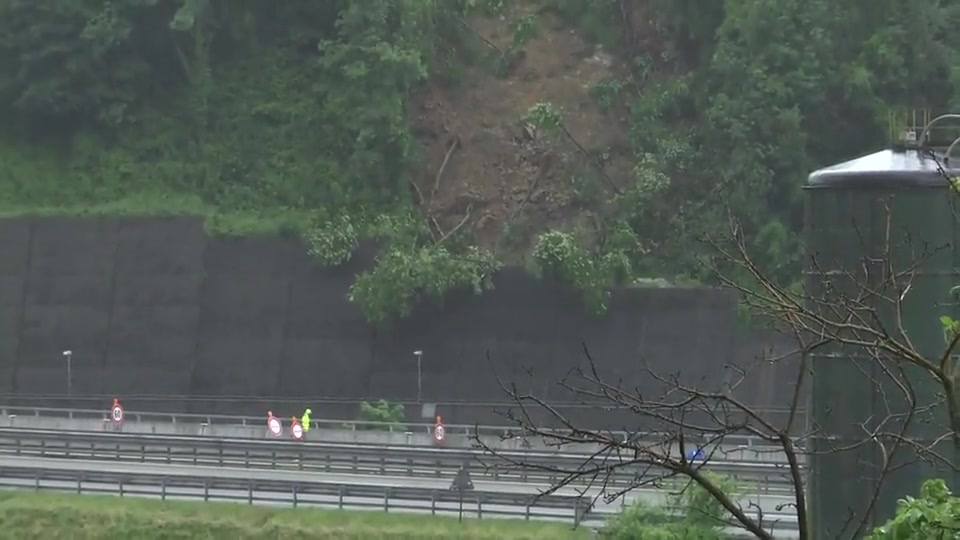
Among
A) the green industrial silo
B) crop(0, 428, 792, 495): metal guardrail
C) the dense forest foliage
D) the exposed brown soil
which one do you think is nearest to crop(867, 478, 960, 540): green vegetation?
the green industrial silo

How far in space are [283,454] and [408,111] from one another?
15.9 meters

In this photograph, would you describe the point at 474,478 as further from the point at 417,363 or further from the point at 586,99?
the point at 586,99

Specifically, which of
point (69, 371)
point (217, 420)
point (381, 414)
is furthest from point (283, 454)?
point (69, 371)

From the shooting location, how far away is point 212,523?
25469 mm

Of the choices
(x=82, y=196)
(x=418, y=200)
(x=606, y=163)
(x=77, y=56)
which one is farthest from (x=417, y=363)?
(x=77, y=56)

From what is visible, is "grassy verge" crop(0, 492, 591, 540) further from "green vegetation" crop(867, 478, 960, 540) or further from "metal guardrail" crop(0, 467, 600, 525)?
"green vegetation" crop(867, 478, 960, 540)

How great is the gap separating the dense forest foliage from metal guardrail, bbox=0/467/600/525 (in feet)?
37.3

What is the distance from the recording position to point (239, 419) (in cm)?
3778

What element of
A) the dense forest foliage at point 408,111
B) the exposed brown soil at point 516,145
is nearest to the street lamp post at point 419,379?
the dense forest foliage at point 408,111

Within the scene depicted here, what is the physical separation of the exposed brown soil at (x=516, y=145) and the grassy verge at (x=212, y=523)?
16.2m

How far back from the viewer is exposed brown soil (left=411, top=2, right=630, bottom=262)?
42219 mm

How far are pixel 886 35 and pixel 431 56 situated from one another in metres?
12.2

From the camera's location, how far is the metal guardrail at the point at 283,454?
27.6 m

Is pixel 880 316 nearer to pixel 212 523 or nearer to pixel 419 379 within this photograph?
pixel 212 523
